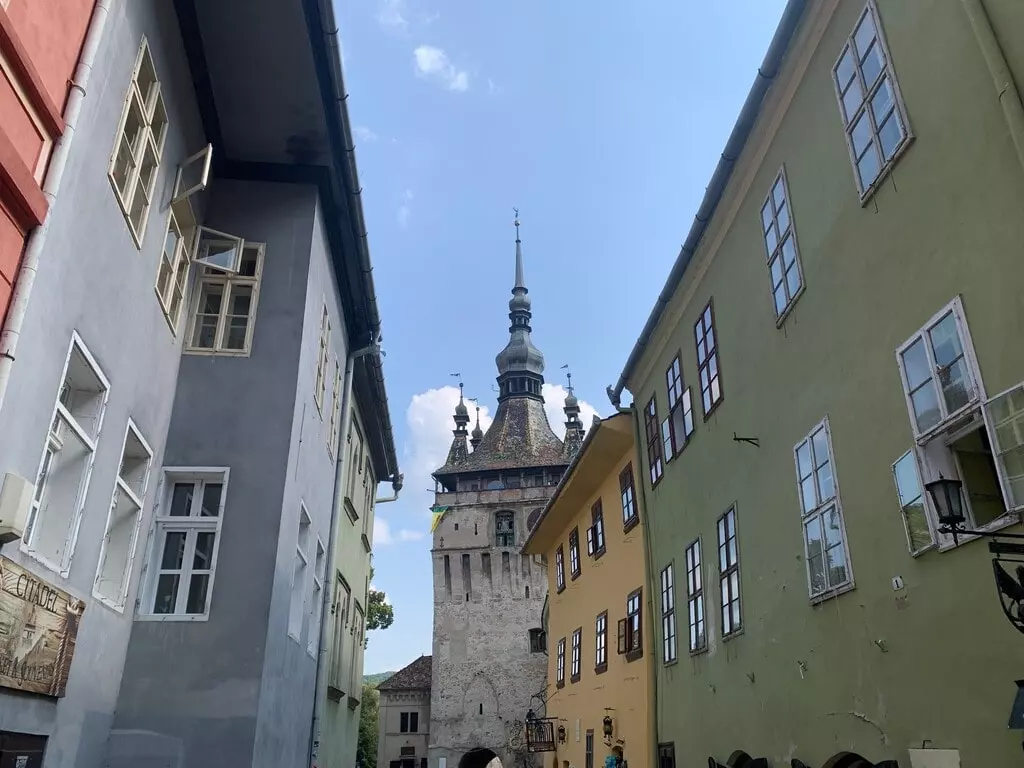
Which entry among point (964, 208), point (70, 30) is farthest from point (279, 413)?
point (964, 208)

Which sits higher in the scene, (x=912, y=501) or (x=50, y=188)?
(x=50, y=188)

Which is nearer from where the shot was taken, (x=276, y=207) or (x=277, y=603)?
(x=277, y=603)

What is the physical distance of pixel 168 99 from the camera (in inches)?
312

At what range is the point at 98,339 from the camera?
657cm

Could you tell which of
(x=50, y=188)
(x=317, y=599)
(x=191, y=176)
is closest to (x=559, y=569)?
(x=317, y=599)

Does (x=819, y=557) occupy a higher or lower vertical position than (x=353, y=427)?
lower

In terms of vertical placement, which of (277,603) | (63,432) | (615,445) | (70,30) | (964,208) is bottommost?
(277,603)

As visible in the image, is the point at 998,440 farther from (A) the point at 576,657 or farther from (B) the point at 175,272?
(A) the point at 576,657

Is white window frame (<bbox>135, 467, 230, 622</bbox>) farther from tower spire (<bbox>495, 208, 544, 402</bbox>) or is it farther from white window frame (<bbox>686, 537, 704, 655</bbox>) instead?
tower spire (<bbox>495, 208, 544, 402</bbox>)

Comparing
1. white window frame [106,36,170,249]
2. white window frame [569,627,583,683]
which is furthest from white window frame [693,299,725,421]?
white window frame [569,627,583,683]

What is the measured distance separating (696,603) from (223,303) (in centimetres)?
720

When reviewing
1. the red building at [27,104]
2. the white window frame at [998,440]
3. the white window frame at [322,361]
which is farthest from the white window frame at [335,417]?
the white window frame at [998,440]

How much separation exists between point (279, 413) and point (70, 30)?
416 centimetres

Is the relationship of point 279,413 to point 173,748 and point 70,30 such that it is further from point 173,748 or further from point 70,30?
point 70,30
